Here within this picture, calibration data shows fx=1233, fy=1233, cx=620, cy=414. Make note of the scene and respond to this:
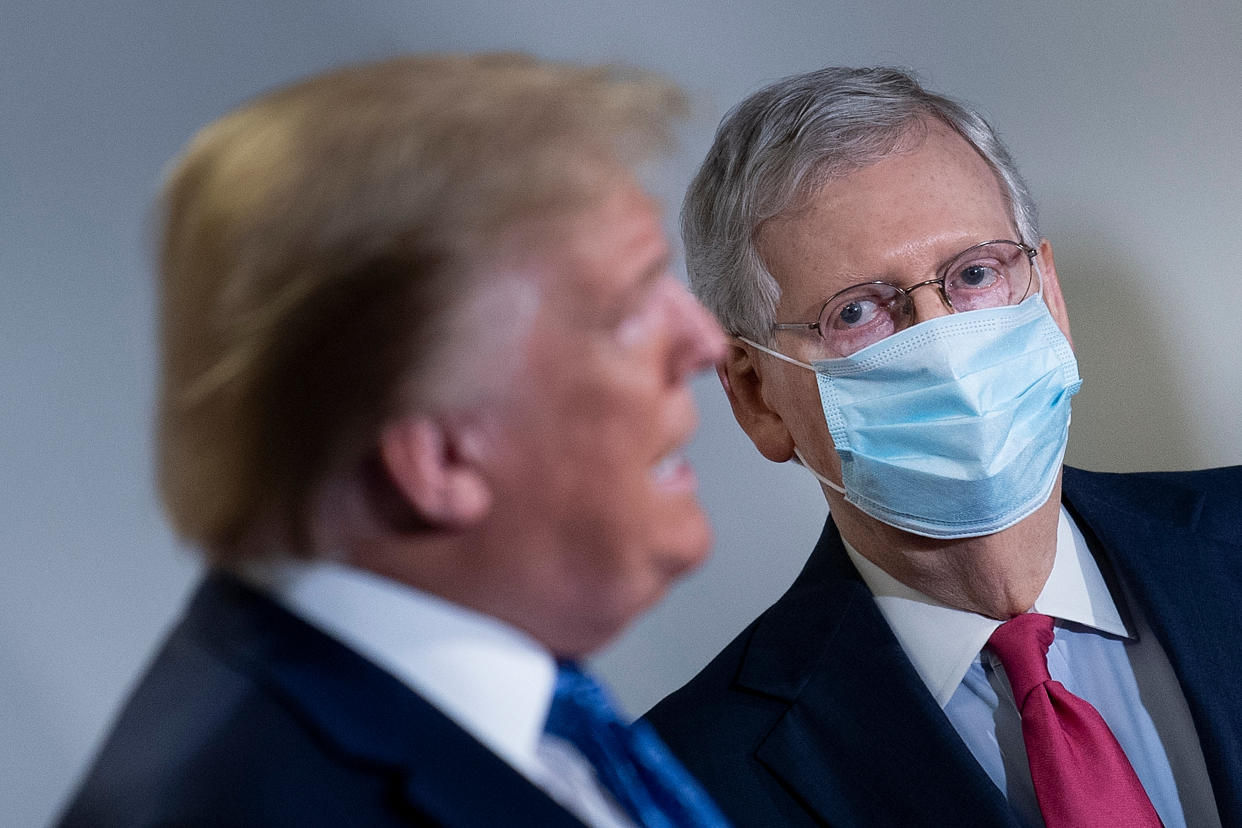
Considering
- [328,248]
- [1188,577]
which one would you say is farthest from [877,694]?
[328,248]

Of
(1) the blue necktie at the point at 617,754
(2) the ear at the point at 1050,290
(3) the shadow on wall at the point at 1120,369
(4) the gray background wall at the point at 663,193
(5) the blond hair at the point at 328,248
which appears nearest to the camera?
(5) the blond hair at the point at 328,248

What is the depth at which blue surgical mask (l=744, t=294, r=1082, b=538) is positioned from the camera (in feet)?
5.55

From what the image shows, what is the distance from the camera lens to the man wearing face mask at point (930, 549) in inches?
66.5

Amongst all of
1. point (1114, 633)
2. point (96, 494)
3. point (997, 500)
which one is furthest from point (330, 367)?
point (1114, 633)

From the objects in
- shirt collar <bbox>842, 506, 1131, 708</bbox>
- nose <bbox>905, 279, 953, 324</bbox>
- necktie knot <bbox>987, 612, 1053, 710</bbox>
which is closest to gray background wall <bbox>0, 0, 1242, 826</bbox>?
nose <bbox>905, 279, 953, 324</bbox>

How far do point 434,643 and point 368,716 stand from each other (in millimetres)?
66

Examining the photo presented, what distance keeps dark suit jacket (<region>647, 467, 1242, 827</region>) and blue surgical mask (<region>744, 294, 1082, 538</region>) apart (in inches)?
8.0

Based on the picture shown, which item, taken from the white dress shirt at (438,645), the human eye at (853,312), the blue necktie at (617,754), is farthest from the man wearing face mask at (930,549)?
the white dress shirt at (438,645)

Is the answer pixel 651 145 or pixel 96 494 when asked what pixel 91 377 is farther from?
pixel 651 145

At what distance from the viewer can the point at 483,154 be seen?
2.63ft

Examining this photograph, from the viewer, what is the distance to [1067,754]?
1641 millimetres

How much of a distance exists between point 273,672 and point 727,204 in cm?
122

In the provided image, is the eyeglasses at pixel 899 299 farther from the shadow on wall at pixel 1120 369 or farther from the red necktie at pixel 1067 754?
the shadow on wall at pixel 1120 369

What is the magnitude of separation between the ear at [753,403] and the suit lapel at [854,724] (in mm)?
197
